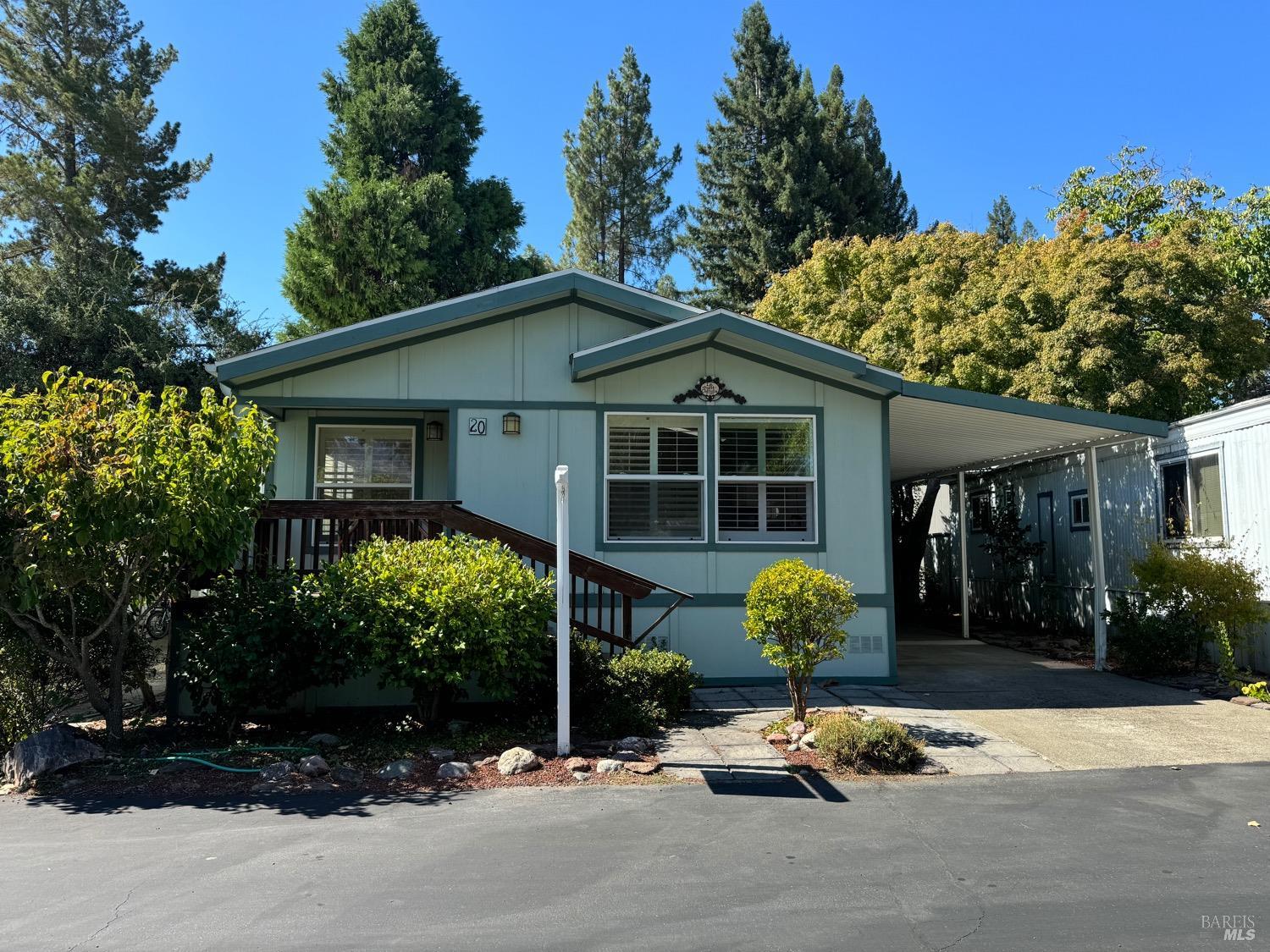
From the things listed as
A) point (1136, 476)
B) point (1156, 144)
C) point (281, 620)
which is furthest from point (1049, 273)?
point (281, 620)

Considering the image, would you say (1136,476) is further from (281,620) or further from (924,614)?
(281,620)

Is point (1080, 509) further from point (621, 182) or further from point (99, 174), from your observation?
point (99, 174)

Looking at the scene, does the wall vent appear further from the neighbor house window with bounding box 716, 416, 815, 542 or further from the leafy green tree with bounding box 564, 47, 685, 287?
the leafy green tree with bounding box 564, 47, 685, 287

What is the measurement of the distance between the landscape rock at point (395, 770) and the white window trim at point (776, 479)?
13.8 feet

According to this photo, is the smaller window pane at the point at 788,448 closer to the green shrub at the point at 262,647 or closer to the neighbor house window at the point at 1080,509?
the green shrub at the point at 262,647

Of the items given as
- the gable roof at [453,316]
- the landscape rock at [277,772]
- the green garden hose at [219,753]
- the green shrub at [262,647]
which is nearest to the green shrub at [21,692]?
the green shrub at [262,647]

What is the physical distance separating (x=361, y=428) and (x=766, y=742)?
580cm

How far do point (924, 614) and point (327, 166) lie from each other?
19674 mm

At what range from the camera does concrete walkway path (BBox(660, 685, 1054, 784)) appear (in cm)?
629

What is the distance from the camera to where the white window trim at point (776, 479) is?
938 cm

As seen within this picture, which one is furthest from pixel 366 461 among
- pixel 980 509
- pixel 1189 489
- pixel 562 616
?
pixel 980 509

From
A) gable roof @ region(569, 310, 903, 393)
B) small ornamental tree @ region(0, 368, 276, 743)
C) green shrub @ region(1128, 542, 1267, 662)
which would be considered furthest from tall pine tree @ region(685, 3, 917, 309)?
small ornamental tree @ region(0, 368, 276, 743)

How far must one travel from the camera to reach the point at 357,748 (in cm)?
676

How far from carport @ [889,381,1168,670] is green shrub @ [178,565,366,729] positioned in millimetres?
6098
